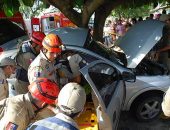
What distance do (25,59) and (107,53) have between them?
1.76 metres

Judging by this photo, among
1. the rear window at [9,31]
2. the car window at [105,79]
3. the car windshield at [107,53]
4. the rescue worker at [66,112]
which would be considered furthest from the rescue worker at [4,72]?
Answer: the rear window at [9,31]

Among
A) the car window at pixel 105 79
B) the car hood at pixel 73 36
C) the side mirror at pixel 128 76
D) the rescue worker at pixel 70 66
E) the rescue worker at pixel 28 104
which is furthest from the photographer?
the car hood at pixel 73 36

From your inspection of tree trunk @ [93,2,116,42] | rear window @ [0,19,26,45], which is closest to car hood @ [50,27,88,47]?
tree trunk @ [93,2,116,42]

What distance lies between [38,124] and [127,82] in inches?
154

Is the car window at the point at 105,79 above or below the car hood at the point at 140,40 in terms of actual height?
below

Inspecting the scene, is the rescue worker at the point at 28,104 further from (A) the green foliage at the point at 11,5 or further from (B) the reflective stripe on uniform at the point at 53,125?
(A) the green foliage at the point at 11,5

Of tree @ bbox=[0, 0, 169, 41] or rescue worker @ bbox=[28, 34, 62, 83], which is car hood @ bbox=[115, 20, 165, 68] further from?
rescue worker @ bbox=[28, 34, 62, 83]

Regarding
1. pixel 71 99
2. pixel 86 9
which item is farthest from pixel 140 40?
pixel 71 99

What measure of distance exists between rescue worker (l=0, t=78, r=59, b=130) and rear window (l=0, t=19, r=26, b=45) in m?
6.14

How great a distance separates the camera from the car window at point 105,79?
471cm

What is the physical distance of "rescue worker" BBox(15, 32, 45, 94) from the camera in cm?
516

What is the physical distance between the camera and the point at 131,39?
22.9 ft

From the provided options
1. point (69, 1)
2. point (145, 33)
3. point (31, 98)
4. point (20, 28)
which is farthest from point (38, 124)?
point (20, 28)

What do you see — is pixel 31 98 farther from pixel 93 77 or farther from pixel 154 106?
pixel 154 106
